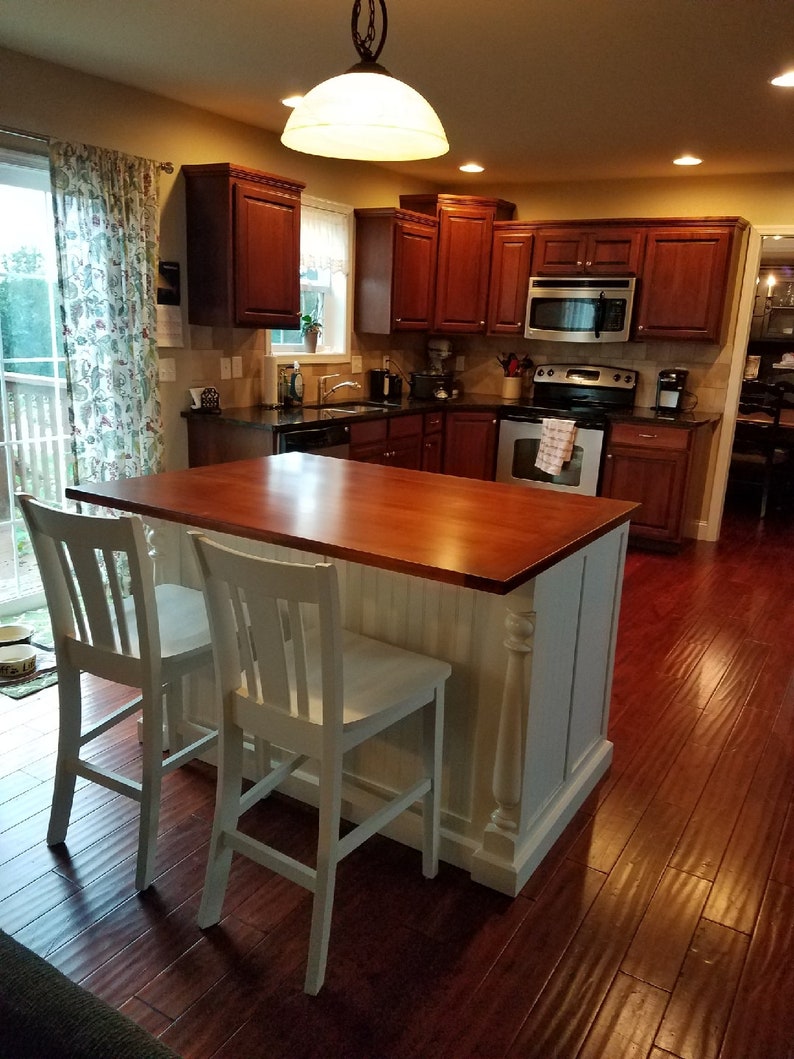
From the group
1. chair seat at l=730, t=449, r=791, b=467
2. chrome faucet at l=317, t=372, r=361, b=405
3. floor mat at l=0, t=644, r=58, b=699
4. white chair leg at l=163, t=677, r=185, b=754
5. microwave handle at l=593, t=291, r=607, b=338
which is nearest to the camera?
white chair leg at l=163, t=677, r=185, b=754

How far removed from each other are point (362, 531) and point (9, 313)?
2.43m

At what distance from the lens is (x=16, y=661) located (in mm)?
3023

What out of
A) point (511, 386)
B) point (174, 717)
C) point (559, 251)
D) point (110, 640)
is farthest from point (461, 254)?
point (110, 640)

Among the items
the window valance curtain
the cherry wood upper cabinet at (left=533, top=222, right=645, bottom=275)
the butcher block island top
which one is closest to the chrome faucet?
the window valance curtain

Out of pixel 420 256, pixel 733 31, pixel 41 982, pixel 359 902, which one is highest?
pixel 733 31

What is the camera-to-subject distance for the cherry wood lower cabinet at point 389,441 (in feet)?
15.1

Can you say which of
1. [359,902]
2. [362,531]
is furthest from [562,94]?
[359,902]

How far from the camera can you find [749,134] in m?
4.00

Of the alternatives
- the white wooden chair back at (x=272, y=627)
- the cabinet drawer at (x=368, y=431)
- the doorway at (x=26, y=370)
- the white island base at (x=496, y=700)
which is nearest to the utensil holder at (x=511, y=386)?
the cabinet drawer at (x=368, y=431)

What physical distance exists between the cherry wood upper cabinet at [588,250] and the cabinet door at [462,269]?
15.6 inches

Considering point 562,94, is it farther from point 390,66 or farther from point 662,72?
point 390,66

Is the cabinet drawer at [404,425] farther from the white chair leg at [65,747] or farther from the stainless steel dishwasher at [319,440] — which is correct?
the white chair leg at [65,747]

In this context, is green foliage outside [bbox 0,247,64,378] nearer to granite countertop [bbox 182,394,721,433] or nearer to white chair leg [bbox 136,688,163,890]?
granite countertop [bbox 182,394,721,433]

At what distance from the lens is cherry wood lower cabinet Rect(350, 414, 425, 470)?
4.61m
